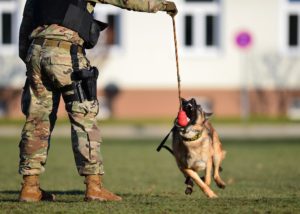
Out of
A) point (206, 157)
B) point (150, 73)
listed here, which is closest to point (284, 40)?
point (150, 73)

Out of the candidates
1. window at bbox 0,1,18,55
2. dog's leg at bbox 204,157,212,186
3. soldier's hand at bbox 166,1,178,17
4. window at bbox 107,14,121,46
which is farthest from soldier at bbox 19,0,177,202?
window at bbox 0,1,18,55

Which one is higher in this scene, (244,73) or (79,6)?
(79,6)

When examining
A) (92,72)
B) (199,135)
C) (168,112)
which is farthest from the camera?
(168,112)

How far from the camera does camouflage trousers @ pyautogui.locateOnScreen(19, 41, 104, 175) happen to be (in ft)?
31.5

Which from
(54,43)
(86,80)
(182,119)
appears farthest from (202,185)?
(54,43)

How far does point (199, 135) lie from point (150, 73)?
70.3 feet

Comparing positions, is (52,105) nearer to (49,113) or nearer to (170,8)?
(49,113)

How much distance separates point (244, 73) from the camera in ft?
106

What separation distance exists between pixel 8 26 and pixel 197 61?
6.21m

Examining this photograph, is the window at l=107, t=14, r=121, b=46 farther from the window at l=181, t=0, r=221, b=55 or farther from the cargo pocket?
the cargo pocket

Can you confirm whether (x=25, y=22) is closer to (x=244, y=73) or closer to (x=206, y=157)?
(x=206, y=157)

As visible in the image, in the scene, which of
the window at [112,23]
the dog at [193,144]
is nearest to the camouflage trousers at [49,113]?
the dog at [193,144]

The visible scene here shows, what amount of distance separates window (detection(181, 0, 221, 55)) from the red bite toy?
21.9 meters

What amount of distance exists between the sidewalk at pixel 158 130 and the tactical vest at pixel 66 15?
680 inches
